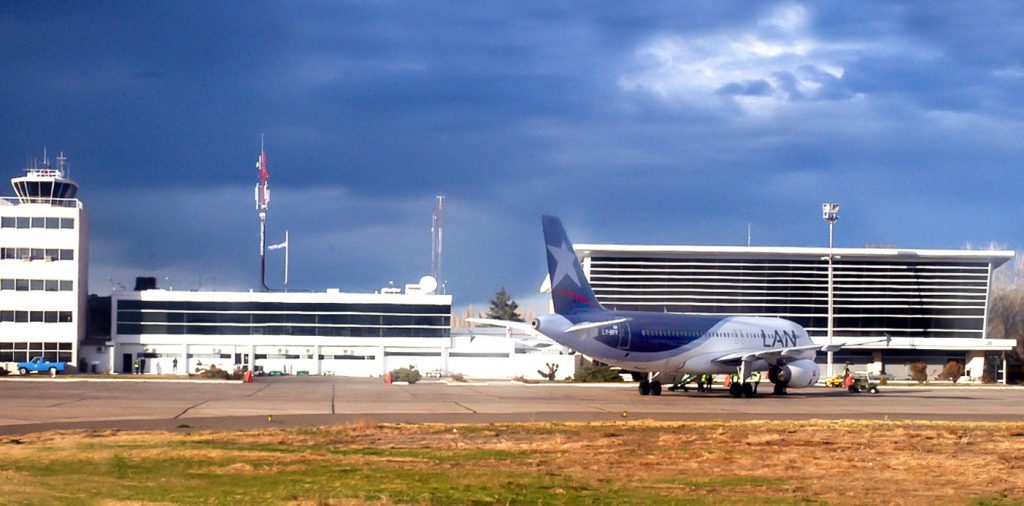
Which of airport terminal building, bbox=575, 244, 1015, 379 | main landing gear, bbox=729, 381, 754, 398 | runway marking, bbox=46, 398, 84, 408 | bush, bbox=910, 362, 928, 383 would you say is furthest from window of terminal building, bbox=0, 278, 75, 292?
bush, bbox=910, 362, 928, 383

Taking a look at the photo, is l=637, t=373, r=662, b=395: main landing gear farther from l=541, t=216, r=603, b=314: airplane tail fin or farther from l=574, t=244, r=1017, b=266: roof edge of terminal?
l=574, t=244, r=1017, b=266: roof edge of terminal

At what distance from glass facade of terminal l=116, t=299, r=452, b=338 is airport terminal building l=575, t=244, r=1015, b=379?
15633 millimetres

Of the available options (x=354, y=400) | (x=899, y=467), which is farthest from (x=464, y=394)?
(x=899, y=467)

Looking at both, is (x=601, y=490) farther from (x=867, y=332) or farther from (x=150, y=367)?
(x=867, y=332)

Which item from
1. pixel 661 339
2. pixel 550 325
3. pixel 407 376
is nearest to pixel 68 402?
pixel 550 325

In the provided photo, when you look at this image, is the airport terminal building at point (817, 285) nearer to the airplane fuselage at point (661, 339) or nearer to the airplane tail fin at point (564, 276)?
the airplane fuselage at point (661, 339)

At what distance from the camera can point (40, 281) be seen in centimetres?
8412

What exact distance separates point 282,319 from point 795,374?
51.8 meters

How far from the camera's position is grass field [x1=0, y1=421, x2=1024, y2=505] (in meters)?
13.6

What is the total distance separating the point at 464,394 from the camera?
43219 millimetres

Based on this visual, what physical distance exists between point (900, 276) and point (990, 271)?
782 centimetres

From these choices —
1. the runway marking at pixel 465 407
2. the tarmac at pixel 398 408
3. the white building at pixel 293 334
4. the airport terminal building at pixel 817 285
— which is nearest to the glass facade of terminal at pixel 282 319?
the white building at pixel 293 334

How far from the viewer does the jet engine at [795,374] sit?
47750 mm

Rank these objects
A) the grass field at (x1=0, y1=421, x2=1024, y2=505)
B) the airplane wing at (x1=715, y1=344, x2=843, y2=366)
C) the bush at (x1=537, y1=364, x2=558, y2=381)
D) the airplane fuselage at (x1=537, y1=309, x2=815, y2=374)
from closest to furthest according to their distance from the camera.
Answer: the grass field at (x1=0, y1=421, x2=1024, y2=505), the airplane fuselage at (x1=537, y1=309, x2=815, y2=374), the airplane wing at (x1=715, y1=344, x2=843, y2=366), the bush at (x1=537, y1=364, x2=558, y2=381)
